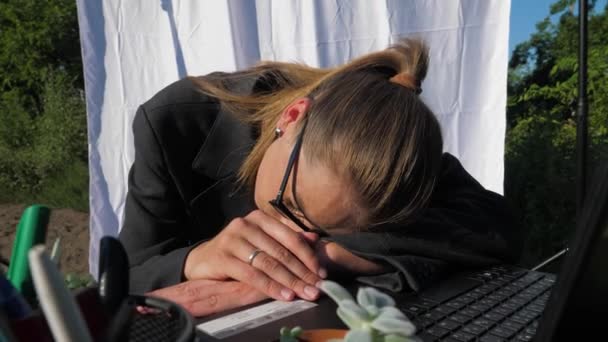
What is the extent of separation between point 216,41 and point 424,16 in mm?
656

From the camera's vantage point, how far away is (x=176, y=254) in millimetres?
702

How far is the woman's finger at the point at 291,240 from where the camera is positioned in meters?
0.60

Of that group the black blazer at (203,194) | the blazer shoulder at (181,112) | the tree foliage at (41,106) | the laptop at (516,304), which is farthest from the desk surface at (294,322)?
the tree foliage at (41,106)

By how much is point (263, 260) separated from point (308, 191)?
14cm

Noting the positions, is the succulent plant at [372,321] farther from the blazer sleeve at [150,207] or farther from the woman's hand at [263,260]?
the blazer sleeve at [150,207]

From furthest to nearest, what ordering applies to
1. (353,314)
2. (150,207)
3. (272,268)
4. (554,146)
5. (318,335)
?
(554,146), (150,207), (272,268), (318,335), (353,314)

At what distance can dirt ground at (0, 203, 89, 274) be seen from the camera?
274cm

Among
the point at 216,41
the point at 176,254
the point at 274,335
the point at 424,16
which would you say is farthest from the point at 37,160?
the point at 274,335

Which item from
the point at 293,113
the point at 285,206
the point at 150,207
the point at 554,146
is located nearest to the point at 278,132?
the point at 293,113

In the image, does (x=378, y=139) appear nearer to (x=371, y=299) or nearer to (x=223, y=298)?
(x=223, y=298)

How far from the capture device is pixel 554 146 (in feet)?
7.79

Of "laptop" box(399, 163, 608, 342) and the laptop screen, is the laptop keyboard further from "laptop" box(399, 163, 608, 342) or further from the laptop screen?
the laptop screen

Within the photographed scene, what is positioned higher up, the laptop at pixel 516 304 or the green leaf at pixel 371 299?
the green leaf at pixel 371 299

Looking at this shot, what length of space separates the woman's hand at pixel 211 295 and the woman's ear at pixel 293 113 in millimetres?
301
